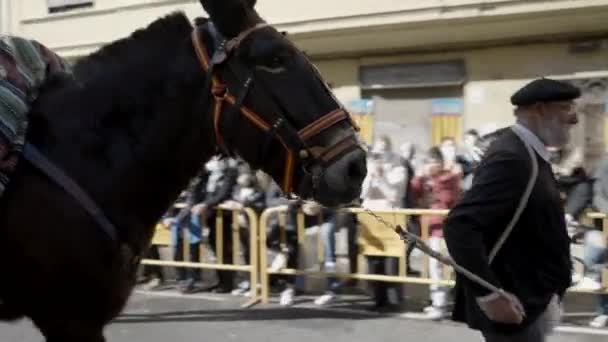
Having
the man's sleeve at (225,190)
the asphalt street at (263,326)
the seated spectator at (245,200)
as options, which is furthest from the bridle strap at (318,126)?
the man's sleeve at (225,190)

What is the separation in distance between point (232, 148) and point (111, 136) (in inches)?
17.0

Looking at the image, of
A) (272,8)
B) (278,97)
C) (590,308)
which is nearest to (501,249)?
(278,97)

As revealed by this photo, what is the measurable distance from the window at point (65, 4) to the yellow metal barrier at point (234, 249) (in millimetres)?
7801

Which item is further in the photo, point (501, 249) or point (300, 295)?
point (300, 295)

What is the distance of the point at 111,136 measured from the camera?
267 centimetres

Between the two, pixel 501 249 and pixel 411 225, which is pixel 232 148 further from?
pixel 411 225

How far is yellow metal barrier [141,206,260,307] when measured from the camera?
8273 mm

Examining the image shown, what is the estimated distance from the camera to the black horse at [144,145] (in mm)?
2508

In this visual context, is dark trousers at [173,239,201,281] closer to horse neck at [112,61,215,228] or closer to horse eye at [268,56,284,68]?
horse neck at [112,61,215,228]

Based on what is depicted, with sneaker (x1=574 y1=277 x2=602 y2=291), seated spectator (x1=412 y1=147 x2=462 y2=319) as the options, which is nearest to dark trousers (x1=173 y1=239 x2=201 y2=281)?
seated spectator (x1=412 y1=147 x2=462 y2=319)

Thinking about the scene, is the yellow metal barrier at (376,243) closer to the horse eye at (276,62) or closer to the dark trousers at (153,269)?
the dark trousers at (153,269)

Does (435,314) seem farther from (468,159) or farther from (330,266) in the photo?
(468,159)

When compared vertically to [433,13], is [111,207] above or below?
below

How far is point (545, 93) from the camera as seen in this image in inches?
129
